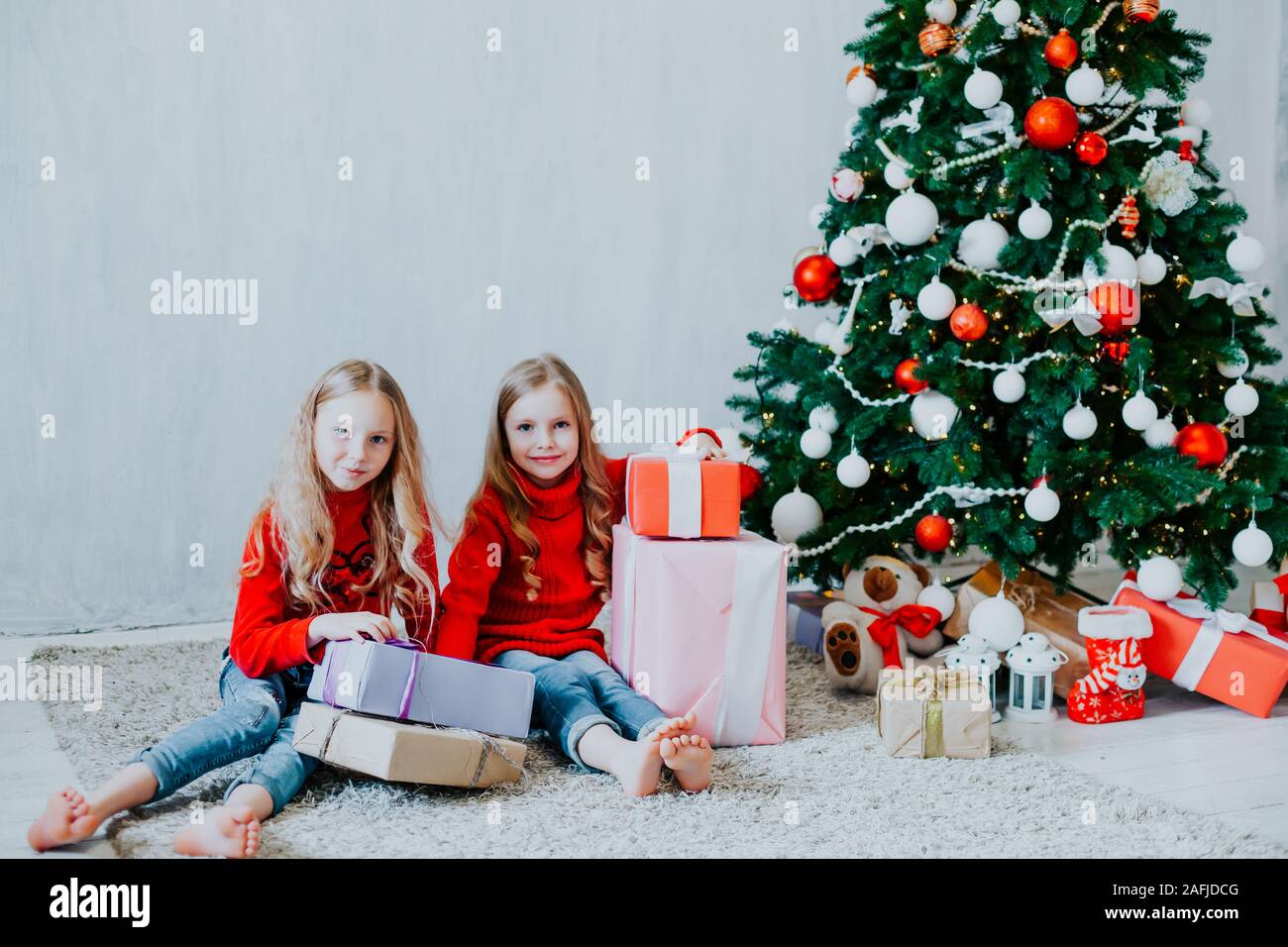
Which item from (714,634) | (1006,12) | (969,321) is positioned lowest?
(714,634)

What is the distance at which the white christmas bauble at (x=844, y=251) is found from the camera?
2.48 metres

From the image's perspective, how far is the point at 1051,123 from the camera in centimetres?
221

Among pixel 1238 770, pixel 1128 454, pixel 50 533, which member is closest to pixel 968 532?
pixel 1128 454

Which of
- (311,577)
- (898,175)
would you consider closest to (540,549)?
(311,577)

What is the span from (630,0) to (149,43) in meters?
1.23

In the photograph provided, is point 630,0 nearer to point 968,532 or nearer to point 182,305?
Result: point 182,305

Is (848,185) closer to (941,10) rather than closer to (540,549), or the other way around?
(941,10)

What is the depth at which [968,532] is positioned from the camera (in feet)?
7.70

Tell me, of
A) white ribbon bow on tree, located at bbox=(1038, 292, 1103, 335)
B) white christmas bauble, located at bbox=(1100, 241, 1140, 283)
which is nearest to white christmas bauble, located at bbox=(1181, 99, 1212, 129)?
white christmas bauble, located at bbox=(1100, 241, 1140, 283)

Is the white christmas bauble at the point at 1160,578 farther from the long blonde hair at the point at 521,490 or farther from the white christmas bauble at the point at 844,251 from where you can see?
the long blonde hair at the point at 521,490

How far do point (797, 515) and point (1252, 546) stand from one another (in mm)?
874

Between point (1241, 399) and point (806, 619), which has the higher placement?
point (1241, 399)

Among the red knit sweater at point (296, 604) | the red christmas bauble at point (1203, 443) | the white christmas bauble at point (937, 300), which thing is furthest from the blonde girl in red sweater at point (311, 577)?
the red christmas bauble at point (1203, 443)

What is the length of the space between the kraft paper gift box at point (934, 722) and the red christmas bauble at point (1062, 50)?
1.21 m
